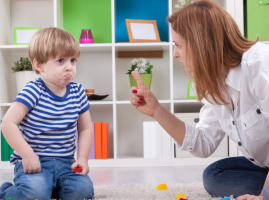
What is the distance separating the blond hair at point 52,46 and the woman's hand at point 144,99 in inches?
14.0

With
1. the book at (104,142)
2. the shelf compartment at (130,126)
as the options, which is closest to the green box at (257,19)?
the shelf compartment at (130,126)

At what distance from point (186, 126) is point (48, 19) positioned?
1867 mm

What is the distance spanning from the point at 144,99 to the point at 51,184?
45 centimetres

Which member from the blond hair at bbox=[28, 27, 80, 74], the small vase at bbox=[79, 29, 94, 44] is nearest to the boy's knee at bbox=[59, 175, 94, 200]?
the blond hair at bbox=[28, 27, 80, 74]

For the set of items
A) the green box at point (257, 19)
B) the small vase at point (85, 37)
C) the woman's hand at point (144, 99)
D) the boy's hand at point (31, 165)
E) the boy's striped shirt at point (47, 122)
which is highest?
the green box at point (257, 19)

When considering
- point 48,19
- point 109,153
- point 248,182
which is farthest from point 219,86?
point 48,19

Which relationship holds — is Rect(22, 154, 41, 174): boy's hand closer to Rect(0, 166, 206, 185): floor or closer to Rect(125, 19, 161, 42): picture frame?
Rect(0, 166, 206, 185): floor

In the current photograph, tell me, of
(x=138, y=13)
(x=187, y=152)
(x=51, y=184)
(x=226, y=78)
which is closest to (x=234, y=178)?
(x=226, y=78)

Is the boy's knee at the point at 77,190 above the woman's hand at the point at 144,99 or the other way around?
the other way around

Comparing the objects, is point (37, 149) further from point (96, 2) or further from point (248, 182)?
point (96, 2)

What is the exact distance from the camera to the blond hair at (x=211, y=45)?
1182 mm

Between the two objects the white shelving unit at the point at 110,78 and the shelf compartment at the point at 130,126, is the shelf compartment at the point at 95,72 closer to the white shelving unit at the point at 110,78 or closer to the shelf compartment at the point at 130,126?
the white shelving unit at the point at 110,78

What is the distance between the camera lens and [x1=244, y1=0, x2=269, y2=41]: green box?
2.54 metres

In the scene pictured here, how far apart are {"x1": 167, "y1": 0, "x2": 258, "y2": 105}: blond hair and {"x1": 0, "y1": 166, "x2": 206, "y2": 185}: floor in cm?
78
